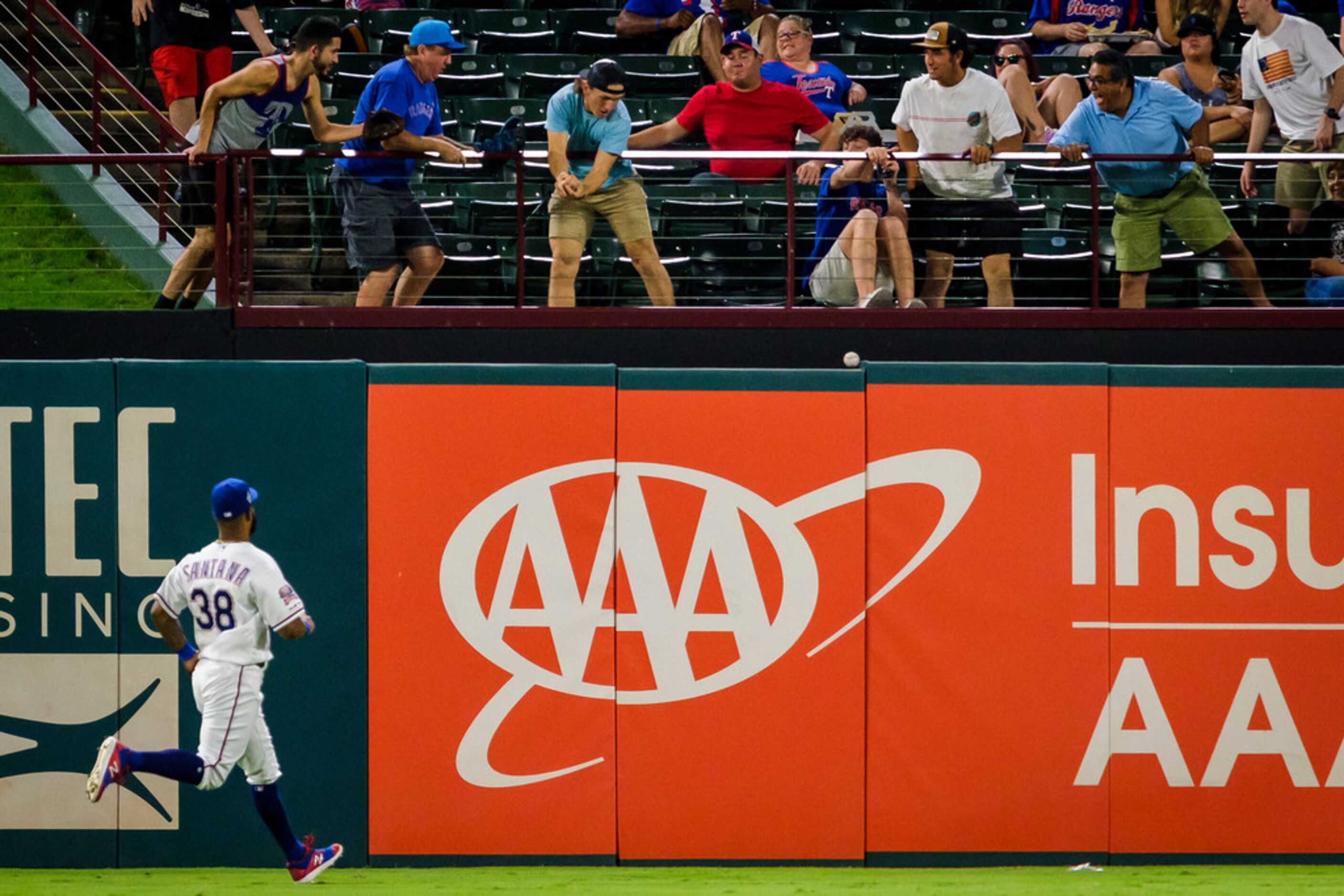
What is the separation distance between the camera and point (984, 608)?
8.09m

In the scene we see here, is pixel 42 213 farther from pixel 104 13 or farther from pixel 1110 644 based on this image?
pixel 1110 644

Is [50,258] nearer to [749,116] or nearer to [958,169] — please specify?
[749,116]

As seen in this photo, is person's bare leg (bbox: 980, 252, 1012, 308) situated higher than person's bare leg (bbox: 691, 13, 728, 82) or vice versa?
person's bare leg (bbox: 691, 13, 728, 82)

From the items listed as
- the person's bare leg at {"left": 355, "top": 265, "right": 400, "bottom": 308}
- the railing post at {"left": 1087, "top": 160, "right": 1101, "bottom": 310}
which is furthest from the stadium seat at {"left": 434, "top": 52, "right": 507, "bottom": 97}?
the railing post at {"left": 1087, "top": 160, "right": 1101, "bottom": 310}

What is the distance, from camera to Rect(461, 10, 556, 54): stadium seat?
41.7 feet

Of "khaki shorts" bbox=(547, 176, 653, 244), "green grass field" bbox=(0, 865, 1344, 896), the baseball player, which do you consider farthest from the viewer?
"khaki shorts" bbox=(547, 176, 653, 244)

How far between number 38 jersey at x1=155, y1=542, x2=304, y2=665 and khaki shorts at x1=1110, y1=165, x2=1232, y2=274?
5.06 meters

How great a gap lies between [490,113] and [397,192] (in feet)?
9.97

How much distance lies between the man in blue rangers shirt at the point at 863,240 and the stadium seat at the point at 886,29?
454 centimetres

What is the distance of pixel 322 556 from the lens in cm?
806

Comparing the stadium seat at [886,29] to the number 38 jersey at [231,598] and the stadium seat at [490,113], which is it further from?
the number 38 jersey at [231,598]

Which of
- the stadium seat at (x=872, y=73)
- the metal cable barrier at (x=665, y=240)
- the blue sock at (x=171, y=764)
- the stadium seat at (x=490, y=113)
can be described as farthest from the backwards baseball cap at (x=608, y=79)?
the blue sock at (x=171, y=764)

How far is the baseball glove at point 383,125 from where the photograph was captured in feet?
28.2

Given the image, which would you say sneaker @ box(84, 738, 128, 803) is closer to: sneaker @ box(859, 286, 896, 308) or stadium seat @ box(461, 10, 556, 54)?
sneaker @ box(859, 286, 896, 308)
